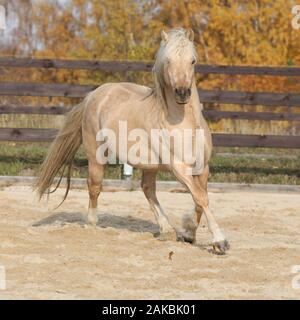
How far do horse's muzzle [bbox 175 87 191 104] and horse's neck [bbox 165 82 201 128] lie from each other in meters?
0.33

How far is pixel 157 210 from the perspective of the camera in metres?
5.98

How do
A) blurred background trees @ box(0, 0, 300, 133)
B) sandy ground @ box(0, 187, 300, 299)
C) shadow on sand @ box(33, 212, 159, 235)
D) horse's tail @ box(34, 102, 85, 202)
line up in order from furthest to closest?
1. blurred background trees @ box(0, 0, 300, 133)
2. horse's tail @ box(34, 102, 85, 202)
3. shadow on sand @ box(33, 212, 159, 235)
4. sandy ground @ box(0, 187, 300, 299)

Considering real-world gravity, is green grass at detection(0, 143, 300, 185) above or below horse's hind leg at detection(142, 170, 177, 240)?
below

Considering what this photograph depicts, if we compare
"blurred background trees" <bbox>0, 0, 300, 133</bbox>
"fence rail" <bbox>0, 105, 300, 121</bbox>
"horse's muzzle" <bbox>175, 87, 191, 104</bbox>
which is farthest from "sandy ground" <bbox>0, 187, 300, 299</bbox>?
"blurred background trees" <bbox>0, 0, 300, 133</bbox>

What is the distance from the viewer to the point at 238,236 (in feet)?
19.3

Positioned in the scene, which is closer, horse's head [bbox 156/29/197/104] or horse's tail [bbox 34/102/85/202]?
horse's head [bbox 156/29/197/104]

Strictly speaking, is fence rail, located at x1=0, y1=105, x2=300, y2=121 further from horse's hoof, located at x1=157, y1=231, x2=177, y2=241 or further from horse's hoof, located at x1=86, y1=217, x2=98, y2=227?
horse's hoof, located at x1=157, y1=231, x2=177, y2=241

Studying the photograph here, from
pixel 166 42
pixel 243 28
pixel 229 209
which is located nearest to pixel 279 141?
pixel 229 209

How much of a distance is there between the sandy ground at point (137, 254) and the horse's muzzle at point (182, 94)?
3.63 feet

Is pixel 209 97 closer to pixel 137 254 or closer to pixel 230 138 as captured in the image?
pixel 230 138

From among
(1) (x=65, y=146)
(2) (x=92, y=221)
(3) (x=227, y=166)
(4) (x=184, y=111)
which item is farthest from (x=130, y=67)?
(4) (x=184, y=111)

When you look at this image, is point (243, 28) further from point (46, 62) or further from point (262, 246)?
point (262, 246)

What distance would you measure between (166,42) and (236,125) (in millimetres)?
7986

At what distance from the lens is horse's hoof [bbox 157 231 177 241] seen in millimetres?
5684
